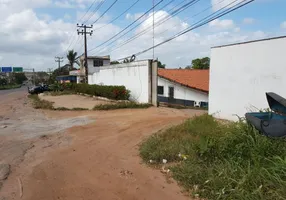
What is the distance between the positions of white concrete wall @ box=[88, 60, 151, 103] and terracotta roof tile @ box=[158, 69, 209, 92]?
3865mm

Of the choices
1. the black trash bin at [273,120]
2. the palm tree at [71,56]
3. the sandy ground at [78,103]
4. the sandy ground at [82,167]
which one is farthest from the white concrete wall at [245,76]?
the palm tree at [71,56]

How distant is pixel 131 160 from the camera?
233 inches

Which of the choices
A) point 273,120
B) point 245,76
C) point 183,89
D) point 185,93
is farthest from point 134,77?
point 273,120

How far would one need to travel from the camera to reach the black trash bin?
448cm

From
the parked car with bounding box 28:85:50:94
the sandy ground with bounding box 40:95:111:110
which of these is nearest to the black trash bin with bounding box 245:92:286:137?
the sandy ground with bounding box 40:95:111:110

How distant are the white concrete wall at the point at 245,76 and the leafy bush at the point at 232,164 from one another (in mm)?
2868

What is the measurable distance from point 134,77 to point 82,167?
42.7ft

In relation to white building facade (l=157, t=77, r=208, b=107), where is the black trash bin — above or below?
above

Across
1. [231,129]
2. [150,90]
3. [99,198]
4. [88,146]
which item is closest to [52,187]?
[99,198]

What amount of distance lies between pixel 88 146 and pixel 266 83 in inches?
207

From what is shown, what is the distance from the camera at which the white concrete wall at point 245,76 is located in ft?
24.5

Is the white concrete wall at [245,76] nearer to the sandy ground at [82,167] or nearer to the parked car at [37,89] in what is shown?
the sandy ground at [82,167]

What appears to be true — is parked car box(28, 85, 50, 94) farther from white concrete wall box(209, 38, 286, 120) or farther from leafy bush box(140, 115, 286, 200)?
leafy bush box(140, 115, 286, 200)

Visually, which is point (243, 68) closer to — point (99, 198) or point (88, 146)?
point (88, 146)
